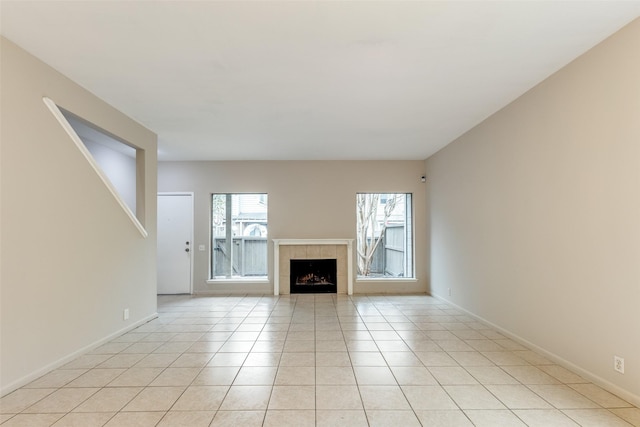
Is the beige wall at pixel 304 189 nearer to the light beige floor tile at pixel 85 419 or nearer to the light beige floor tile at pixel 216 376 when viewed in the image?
the light beige floor tile at pixel 216 376

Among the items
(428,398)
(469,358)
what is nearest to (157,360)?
(428,398)

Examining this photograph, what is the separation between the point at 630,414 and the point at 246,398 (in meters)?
2.62

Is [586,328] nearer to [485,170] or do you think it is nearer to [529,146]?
[529,146]

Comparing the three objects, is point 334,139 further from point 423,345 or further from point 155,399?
point 155,399

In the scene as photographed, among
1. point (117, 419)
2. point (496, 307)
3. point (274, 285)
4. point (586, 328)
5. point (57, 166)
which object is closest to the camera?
point (117, 419)

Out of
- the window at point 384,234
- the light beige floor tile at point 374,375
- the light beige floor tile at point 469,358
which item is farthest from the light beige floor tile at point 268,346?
the window at point 384,234

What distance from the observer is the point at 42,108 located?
9.40ft

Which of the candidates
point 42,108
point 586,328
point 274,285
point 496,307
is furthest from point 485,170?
point 42,108

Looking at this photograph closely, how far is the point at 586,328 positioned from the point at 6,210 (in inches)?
180

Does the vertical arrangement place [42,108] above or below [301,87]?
below

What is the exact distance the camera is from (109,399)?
8.21 feet

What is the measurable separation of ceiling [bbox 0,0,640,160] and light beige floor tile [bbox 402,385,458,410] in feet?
8.68

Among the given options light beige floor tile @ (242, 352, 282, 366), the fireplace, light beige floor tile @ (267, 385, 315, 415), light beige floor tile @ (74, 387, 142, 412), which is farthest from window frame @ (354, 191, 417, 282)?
light beige floor tile @ (74, 387, 142, 412)

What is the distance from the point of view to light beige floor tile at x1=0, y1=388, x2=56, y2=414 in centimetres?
233
